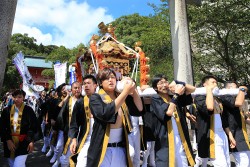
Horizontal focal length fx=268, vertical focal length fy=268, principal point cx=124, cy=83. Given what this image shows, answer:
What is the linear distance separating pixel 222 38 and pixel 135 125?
8.81 m

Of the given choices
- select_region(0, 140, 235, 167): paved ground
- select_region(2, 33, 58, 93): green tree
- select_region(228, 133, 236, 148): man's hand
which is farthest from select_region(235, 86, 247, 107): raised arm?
select_region(2, 33, 58, 93): green tree

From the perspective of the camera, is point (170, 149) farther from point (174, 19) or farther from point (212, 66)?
point (212, 66)

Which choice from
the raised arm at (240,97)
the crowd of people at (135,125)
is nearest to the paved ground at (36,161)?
the crowd of people at (135,125)

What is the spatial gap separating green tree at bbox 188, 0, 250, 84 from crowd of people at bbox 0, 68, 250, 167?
628 centimetres

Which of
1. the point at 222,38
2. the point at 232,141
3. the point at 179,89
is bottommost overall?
the point at 232,141

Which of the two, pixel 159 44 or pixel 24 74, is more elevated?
pixel 159 44

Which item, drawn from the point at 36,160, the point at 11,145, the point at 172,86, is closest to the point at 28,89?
the point at 36,160

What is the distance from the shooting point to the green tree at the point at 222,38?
1048 centimetres

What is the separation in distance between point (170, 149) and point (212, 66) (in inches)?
399

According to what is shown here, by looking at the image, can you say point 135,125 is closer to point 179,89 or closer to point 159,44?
point 179,89

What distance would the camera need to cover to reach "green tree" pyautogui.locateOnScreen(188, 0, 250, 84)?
34.4ft

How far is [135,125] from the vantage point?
489 cm

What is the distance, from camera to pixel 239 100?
4.16m

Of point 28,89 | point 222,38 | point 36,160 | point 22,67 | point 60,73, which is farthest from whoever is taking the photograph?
point 222,38
